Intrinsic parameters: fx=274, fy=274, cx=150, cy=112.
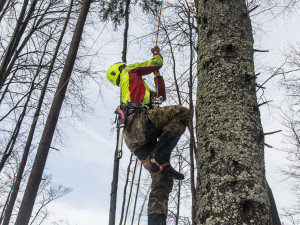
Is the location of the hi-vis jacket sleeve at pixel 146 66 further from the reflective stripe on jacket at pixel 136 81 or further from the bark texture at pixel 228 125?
the bark texture at pixel 228 125

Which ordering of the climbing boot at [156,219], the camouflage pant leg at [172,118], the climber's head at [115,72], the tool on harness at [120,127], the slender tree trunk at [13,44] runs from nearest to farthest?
1. the climbing boot at [156,219]
2. the camouflage pant leg at [172,118]
3. the tool on harness at [120,127]
4. the climber's head at [115,72]
5. the slender tree trunk at [13,44]

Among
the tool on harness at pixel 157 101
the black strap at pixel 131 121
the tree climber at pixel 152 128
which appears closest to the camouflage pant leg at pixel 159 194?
the tree climber at pixel 152 128

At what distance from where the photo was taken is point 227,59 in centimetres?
183

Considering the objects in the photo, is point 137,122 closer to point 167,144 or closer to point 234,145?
point 167,144

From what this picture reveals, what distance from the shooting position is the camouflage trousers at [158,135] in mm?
3072

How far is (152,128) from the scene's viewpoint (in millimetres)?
3340

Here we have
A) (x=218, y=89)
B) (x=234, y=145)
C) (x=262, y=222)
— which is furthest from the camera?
(x=218, y=89)

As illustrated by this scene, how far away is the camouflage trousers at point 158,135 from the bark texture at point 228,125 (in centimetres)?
127

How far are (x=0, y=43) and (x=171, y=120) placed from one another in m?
7.80

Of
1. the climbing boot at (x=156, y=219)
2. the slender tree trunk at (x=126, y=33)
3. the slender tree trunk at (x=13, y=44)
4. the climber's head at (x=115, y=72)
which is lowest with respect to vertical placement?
the climbing boot at (x=156, y=219)

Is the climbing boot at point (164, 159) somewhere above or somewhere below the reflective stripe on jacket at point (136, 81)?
below

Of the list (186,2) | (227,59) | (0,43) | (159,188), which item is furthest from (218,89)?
(0,43)

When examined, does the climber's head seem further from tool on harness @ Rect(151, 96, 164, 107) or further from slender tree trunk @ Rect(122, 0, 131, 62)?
slender tree trunk @ Rect(122, 0, 131, 62)

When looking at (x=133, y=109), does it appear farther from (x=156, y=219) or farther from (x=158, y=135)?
(x=156, y=219)
